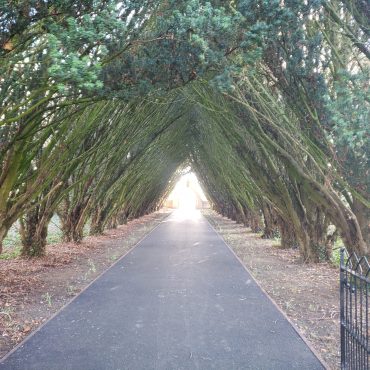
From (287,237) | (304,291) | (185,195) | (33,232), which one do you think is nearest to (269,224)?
(287,237)

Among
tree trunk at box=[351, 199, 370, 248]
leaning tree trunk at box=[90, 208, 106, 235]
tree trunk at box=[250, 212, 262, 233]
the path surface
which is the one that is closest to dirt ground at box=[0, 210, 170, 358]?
the path surface

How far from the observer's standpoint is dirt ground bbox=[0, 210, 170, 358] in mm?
6660

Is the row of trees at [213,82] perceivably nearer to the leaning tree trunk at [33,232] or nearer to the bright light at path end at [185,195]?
the leaning tree trunk at [33,232]

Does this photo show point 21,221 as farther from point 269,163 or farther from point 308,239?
point 308,239

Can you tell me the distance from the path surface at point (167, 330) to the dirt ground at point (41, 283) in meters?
0.34

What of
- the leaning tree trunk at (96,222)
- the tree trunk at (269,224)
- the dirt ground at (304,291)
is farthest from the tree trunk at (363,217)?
the leaning tree trunk at (96,222)

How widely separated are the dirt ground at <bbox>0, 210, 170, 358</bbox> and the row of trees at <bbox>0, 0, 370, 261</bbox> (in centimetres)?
120

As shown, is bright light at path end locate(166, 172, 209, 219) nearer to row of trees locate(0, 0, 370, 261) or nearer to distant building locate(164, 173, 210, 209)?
distant building locate(164, 173, 210, 209)

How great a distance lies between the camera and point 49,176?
11398mm

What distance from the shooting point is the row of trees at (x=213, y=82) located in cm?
554

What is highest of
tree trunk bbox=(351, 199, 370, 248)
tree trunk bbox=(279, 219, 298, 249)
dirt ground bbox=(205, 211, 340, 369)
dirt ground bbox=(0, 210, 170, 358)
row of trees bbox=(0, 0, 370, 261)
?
row of trees bbox=(0, 0, 370, 261)

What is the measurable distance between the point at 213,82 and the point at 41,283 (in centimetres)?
602

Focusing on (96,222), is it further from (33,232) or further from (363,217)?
(363,217)

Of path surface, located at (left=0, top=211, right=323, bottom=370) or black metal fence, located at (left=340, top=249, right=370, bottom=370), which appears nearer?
black metal fence, located at (left=340, top=249, right=370, bottom=370)
